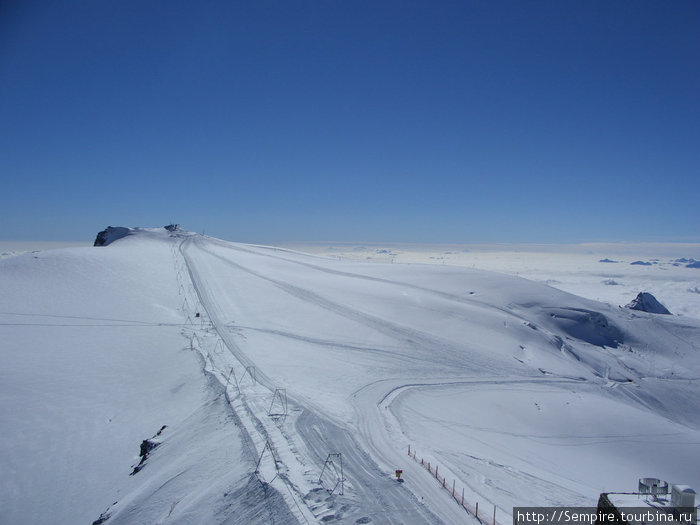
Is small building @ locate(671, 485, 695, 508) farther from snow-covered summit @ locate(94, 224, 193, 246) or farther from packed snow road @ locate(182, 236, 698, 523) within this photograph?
snow-covered summit @ locate(94, 224, 193, 246)

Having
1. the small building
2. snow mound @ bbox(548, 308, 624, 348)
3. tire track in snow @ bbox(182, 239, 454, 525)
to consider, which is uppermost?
the small building

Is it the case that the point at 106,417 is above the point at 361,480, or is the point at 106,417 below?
below

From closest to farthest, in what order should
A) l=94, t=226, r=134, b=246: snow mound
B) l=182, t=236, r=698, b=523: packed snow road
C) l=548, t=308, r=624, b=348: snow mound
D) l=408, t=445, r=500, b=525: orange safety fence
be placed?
l=408, t=445, r=500, b=525: orange safety fence < l=182, t=236, r=698, b=523: packed snow road < l=548, t=308, r=624, b=348: snow mound < l=94, t=226, r=134, b=246: snow mound

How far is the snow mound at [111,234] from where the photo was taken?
270 feet

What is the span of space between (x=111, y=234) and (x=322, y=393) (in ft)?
270

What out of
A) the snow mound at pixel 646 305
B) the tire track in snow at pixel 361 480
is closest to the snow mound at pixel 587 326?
the snow mound at pixel 646 305

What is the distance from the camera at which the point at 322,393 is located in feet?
74.4

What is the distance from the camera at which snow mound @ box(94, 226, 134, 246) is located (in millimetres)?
82188

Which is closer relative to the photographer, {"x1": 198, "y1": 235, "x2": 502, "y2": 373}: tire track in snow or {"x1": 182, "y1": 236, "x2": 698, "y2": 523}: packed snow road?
{"x1": 182, "y1": 236, "x2": 698, "y2": 523}: packed snow road

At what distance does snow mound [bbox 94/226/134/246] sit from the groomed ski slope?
3262 centimetres

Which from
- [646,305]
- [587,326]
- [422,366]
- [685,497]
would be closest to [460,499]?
[685,497]

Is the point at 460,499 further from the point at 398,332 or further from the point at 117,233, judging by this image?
the point at 117,233

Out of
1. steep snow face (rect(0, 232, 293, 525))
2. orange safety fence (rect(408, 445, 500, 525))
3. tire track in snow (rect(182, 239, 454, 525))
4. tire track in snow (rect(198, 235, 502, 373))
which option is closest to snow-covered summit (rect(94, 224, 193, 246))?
steep snow face (rect(0, 232, 293, 525))

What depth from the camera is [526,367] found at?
Result: 36.0 metres
